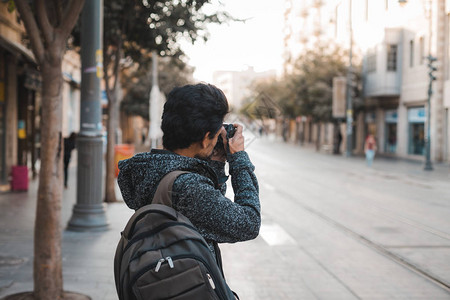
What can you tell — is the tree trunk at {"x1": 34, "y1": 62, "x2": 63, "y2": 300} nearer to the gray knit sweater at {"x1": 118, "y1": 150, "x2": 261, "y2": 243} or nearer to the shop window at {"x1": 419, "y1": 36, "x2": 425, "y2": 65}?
the gray knit sweater at {"x1": 118, "y1": 150, "x2": 261, "y2": 243}

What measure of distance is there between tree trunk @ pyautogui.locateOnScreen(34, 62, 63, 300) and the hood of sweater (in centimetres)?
328

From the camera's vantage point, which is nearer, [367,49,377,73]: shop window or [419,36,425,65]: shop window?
[419,36,425,65]: shop window

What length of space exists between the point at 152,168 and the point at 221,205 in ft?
0.93

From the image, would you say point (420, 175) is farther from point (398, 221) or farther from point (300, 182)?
point (398, 221)

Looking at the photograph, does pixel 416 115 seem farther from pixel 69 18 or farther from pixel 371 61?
pixel 69 18

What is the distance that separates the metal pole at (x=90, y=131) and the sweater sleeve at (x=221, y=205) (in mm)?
7053

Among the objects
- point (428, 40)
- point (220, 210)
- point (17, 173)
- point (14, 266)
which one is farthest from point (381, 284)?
point (428, 40)

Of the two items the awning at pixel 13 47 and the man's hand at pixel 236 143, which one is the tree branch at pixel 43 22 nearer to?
the man's hand at pixel 236 143

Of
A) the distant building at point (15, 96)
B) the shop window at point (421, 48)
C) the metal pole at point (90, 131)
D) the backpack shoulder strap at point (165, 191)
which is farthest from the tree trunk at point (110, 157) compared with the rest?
the shop window at point (421, 48)

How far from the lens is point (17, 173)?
14883 mm

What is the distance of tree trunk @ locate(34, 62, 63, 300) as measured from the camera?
16.9 ft

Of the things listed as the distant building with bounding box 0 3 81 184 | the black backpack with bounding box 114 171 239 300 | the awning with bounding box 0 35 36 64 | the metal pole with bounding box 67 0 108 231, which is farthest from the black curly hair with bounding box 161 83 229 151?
the distant building with bounding box 0 3 81 184

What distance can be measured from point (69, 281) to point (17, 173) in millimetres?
9542

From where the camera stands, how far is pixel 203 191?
199 cm
